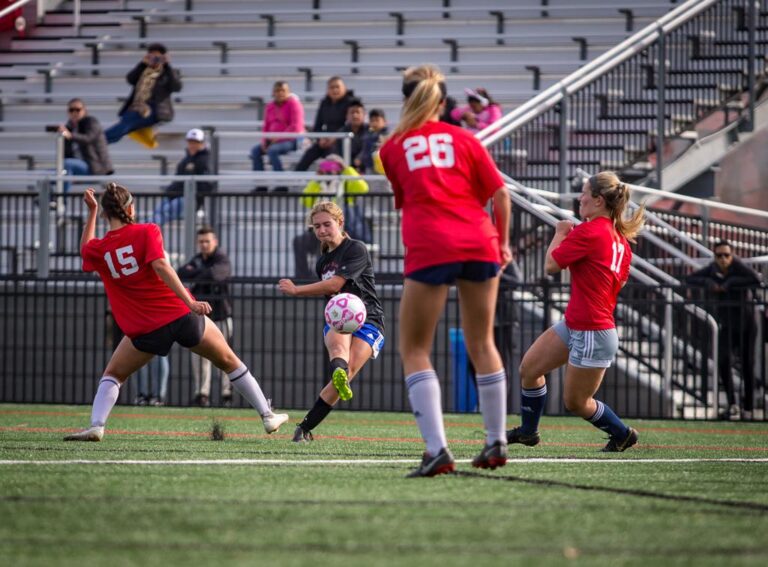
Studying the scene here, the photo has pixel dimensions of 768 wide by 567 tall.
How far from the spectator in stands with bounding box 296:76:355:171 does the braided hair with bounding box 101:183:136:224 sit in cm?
943

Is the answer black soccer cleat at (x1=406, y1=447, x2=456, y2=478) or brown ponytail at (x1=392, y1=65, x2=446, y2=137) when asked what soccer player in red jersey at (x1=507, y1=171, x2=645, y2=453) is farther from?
black soccer cleat at (x1=406, y1=447, x2=456, y2=478)

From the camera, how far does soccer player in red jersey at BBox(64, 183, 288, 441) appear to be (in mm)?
9469

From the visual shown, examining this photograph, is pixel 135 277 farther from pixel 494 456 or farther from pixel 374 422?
pixel 374 422

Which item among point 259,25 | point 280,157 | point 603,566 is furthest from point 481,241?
point 259,25

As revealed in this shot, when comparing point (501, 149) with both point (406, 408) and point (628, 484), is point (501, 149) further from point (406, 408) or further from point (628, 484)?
point (628, 484)

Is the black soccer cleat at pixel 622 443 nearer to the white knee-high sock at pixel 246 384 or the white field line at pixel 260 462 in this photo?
the white field line at pixel 260 462

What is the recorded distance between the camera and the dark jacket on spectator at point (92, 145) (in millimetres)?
19469

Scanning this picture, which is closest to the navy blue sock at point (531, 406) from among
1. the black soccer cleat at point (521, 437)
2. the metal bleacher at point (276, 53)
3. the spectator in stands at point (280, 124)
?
the black soccer cleat at point (521, 437)

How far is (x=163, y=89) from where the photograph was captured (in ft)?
67.5

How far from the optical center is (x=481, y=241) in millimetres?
6812

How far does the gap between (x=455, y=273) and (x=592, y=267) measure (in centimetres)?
224

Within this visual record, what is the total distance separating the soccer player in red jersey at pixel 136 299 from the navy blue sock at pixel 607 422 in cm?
264

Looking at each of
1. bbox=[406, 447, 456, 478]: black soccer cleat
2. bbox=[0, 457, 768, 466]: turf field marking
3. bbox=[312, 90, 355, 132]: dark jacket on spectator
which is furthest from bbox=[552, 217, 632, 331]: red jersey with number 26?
bbox=[312, 90, 355, 132]: dark jacket on spectator

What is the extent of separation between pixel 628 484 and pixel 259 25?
20.7 m
